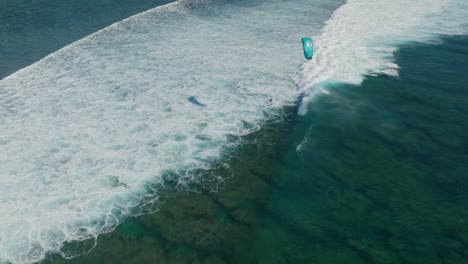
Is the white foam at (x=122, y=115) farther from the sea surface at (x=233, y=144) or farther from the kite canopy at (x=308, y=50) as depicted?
the kite canopy at (x=308, y=50)

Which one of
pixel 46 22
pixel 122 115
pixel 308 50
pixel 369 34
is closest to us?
pixel 122 115

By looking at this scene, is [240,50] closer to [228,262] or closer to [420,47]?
[420,47]

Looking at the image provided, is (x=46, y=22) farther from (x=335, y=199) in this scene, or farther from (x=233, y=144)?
(x=335, y=199)

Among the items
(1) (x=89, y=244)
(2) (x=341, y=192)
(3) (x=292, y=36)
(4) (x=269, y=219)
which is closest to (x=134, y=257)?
(1) (x=89, y=244)

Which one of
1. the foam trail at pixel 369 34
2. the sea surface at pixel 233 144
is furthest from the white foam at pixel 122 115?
the foam trail at pixel 369 34

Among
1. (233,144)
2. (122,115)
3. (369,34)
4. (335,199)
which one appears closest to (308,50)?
(369,34)

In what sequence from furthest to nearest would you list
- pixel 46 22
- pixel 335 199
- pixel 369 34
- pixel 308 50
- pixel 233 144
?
pixel 46 22
pixel 369 34
pixel 308 50
pixel 233 144
pixel 335 199

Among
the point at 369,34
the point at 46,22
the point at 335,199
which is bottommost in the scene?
Answer: the point at 335,199
